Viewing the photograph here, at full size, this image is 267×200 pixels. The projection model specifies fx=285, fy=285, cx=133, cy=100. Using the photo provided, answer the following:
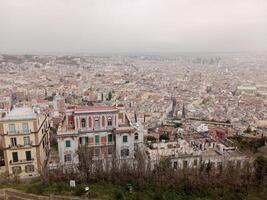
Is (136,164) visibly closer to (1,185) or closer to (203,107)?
(1,185)

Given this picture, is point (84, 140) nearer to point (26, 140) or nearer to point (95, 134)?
point (95, 134)

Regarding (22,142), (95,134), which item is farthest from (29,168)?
(95,134)

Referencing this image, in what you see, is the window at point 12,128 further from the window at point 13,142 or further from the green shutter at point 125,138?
the green shutter at point 125,138

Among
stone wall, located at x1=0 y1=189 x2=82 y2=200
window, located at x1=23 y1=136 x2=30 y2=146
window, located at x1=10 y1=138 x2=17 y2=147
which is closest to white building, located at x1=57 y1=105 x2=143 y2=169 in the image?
window, located at x1=23 y1=136 x2=30 y2=146

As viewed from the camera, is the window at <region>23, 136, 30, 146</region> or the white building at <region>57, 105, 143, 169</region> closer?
the window at <region>23, 136, 30, 146</region>

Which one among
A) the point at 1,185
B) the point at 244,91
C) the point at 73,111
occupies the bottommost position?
the point at 244,91

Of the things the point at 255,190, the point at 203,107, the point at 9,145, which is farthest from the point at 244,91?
the point at 9,145

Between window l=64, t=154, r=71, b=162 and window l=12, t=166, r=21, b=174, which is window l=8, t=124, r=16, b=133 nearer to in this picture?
window l=12, t=166, r=21, b=174

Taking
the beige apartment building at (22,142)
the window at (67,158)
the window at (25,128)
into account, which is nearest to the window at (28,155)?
the beige apartment building at (22,142)
